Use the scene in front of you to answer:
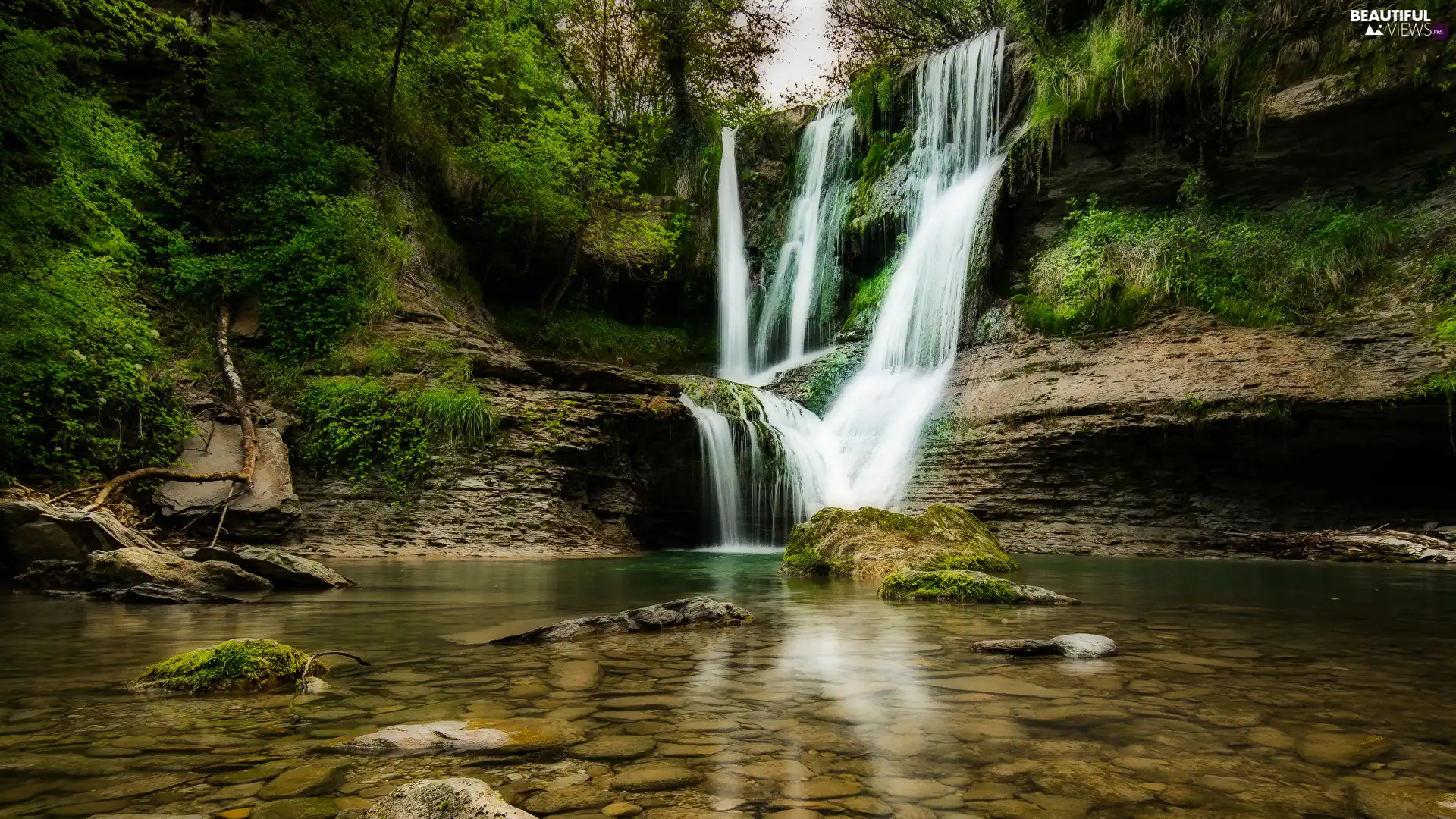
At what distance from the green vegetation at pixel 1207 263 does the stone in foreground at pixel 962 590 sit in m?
10.2

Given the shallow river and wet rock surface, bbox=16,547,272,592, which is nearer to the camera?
the shallow river

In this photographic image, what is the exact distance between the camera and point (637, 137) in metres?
21.9

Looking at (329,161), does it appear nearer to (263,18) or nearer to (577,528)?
(263,18)

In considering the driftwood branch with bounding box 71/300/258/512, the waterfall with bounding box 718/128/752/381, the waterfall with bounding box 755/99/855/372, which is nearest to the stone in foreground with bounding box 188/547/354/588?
the driftwood branch with bounding box 71/300/258/512

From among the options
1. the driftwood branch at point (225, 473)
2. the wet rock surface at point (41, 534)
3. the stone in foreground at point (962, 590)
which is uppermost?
the driftwood branch at point (225, 473)

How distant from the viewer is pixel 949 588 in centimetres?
605

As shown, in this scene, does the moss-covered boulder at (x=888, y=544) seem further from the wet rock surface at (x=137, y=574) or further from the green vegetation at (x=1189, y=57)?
the green vegetation at (x=1189, y=57)

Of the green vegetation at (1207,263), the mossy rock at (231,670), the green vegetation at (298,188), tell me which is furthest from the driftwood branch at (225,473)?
the green vegetation at (1207,263)

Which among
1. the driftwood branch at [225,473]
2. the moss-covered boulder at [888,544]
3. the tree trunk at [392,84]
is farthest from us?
the tree trunk at [392,84]

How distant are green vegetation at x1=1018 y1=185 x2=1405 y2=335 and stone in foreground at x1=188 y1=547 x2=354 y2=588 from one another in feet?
44.2

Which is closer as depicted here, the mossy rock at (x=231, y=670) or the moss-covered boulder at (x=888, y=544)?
the mossy rock at (x=231, y=670)

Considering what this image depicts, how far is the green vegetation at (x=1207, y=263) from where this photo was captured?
13.0m

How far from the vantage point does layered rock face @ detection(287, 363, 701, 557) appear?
10656 millimetres

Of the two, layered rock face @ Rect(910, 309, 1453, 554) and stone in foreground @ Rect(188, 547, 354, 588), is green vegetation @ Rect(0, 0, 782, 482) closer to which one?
stone in foreground @ Rect(188, 547, 354, 588)
